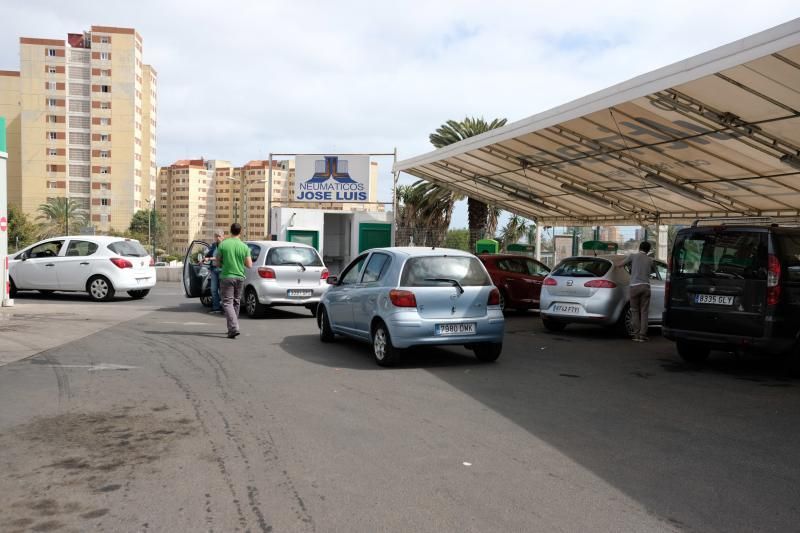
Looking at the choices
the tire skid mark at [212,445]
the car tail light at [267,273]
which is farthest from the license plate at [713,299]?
the car tail light at [267,273]

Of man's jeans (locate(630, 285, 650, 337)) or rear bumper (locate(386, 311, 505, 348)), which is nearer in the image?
rear bumper (locate(386, 311, 505, 348))

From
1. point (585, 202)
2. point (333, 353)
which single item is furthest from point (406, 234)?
point (333, 353)

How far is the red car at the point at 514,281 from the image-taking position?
1697 cm

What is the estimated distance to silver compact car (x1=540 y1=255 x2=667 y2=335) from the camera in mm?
12594

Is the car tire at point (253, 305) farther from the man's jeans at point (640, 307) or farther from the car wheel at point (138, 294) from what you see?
the man's jeans at point (640, 307)

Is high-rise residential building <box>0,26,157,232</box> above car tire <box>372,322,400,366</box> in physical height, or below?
above

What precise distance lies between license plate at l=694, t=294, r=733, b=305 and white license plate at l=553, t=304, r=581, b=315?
11.9 feet

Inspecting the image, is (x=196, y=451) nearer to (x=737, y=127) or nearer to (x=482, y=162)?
(x=737, y=127)

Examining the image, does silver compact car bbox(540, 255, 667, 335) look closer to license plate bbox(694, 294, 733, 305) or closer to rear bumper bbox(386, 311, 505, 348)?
license plate bbox(694, 294, 733, 305)

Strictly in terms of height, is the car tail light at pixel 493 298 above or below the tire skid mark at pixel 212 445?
above

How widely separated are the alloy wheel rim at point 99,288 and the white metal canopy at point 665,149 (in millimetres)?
9850

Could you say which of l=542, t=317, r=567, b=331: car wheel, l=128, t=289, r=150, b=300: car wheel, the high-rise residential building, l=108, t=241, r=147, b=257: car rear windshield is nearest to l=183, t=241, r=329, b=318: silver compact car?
l=108, t=241, r=147, b=257: car rear windshield

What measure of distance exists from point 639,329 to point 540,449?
7.82 m

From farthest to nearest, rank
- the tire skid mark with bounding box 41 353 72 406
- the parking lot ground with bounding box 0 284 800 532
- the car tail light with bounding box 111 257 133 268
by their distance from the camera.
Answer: the car tail light with bounding box 111 257 133 268 → the tire skid mark with bounding box 41 353 72 406 → the parking lot ground with bounding box 0 284 800 532
